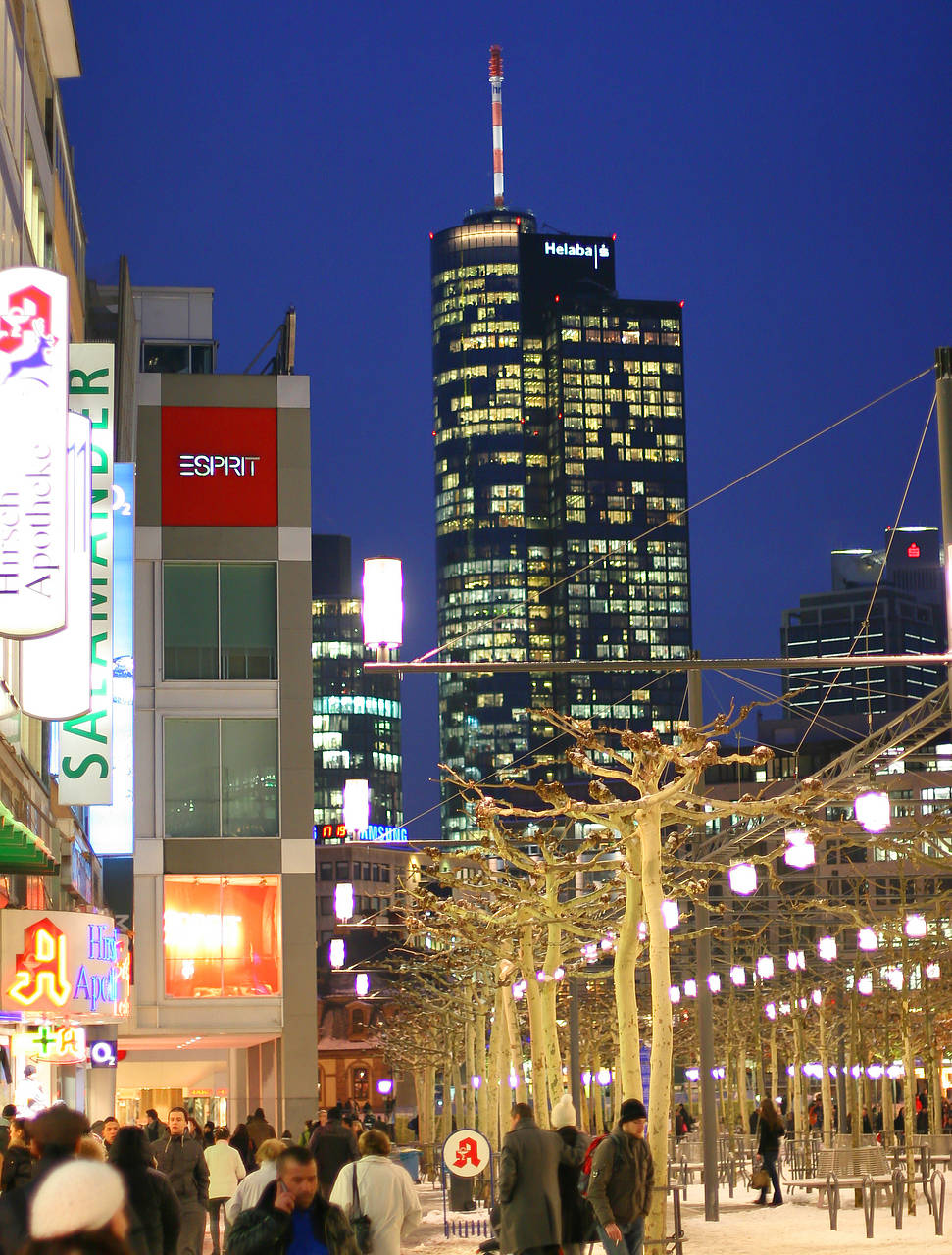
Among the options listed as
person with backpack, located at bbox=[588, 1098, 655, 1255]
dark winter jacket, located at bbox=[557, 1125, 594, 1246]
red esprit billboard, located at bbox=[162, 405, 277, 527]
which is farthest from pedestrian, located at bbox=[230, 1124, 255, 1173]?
person with backpack, located at bbox=[588, 1098, 655, 1255]

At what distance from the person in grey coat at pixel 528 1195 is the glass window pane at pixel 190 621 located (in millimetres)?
29140

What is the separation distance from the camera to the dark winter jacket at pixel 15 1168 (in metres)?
13.1

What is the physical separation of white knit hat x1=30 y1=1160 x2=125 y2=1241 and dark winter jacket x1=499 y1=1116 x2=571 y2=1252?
34.4 ft

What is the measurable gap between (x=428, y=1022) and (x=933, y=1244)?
54.8 meters

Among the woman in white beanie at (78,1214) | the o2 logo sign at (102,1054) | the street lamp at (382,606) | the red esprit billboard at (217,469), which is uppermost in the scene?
the red esprit billboard at (217,469)

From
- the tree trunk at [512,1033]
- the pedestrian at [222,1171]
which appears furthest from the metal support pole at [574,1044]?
the pedestrian at [222,1171]

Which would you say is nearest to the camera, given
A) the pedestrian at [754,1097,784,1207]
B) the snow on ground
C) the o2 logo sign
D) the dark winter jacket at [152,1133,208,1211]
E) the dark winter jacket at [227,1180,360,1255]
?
the dark winter jacket at [227,1180,360,1255]

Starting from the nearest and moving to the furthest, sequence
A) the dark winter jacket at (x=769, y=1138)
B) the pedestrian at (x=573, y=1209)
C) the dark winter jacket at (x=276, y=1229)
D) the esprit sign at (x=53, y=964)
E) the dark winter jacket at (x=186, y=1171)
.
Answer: the dark winter jacket at (x=276, y=1229), the pedestrian at (x=573, y=1209), the dark winter jacket at (x=186, y=1171), the esprit sign at (x=53, y=964), the dark winter jacket at (x=769, y=1138)

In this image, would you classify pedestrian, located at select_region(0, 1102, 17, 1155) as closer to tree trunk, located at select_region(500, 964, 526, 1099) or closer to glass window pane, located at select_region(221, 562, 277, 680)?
tree trunk, located at select_region(500, 964, 526, 1099)

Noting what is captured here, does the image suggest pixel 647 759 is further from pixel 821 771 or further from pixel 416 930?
pixel 416 930

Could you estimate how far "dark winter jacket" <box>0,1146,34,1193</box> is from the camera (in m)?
13.1

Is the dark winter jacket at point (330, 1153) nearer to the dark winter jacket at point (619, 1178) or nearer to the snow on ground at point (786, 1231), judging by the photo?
the dark winter jacket at point (619, 1178)

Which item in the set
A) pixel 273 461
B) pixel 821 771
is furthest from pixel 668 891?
pixel 273 461

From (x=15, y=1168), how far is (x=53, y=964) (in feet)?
24.0
